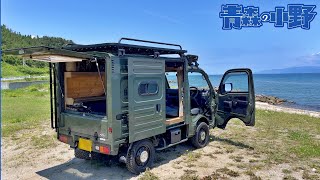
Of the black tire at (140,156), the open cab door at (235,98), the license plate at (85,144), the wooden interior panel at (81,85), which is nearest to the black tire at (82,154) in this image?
the license plate at (85,144)

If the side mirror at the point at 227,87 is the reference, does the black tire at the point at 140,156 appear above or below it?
below

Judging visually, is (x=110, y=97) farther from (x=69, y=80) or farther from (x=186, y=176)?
(x=186, y=176)

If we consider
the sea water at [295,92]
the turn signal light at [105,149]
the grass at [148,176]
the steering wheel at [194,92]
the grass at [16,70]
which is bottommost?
the sea water at [295,92]

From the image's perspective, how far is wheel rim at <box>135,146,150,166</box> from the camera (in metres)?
6.30

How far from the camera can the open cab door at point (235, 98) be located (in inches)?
336

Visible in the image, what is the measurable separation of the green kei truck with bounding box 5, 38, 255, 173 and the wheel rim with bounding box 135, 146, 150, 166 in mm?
24

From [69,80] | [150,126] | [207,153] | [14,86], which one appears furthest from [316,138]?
[14,86]

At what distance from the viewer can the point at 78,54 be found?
5.31 metres

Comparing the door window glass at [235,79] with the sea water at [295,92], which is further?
the sea water at [295,92]

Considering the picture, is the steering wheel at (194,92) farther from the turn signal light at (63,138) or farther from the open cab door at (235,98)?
the turn signal light at (63,138)

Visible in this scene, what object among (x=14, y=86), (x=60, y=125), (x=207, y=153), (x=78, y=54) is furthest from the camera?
(x=14, y=86)

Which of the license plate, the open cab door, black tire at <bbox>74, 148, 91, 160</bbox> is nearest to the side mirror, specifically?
the open cab door

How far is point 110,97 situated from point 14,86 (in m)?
34.6

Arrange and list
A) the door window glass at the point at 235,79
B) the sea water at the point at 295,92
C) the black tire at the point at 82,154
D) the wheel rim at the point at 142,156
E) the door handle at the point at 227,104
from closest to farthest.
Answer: the wheel rim at the point at 142,156, the black tire at the point at 82,154, the door window glass at the point at 235,79, the door handle at the point at 227,104, the sea water at the point at 295,92
